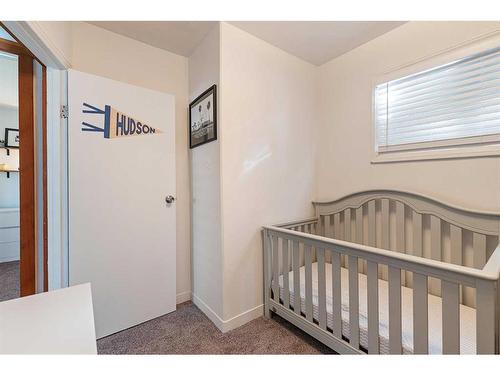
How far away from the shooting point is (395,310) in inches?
41.4

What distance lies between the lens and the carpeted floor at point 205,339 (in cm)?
143

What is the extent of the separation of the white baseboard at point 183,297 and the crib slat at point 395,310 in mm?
1602

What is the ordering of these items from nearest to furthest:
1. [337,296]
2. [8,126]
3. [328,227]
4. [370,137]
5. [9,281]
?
1. [337,296]
2. [370,137]
3. [328,227]
4. [9,281]
5. [8,126]

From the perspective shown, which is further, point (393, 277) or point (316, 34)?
point (316, 34)

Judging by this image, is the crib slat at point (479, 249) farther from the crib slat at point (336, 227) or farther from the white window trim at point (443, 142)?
the crib slat at point (336, 227)

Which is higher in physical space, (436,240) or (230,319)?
(436,240)

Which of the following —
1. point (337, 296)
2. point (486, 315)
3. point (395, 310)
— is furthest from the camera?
point (337, 296)

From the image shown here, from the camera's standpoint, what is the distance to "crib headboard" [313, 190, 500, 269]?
4.36 feet

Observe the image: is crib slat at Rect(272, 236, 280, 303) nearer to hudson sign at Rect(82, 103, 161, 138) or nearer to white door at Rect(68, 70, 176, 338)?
white door at Rect(68, 70, 176, 338)

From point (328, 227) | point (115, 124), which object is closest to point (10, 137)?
point (115, 124)

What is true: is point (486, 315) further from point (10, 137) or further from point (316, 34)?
point (10, 137)

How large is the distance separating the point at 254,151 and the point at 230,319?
125cm

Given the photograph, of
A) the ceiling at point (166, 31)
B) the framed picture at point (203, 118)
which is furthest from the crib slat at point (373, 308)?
the ceiling at point (166, 31)

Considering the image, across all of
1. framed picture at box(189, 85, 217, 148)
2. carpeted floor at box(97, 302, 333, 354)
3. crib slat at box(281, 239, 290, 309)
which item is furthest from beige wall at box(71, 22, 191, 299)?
crib slat at box(281, 239, 290, 309)
